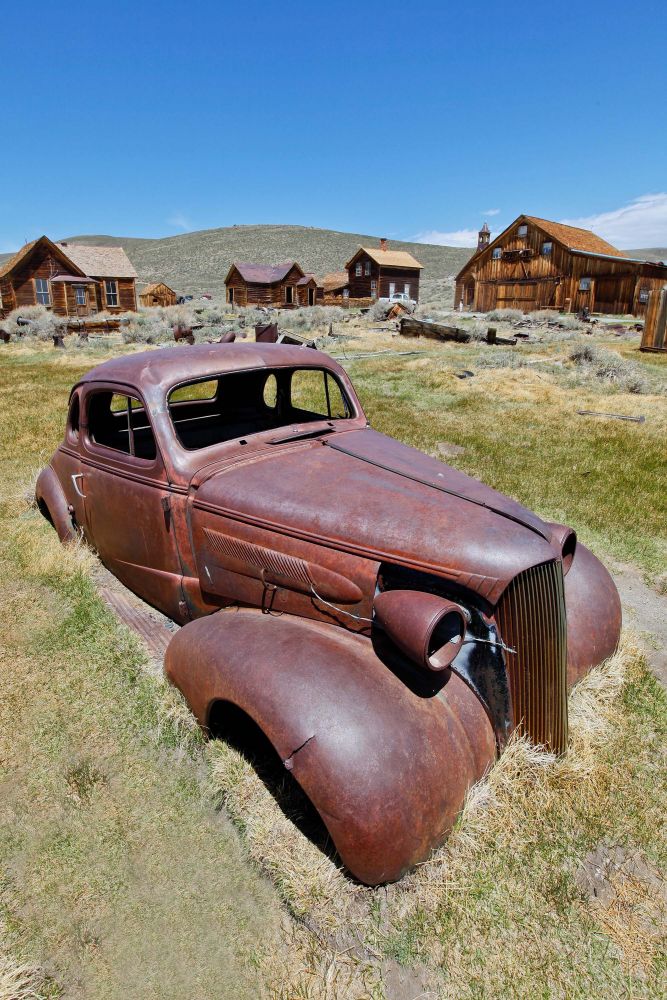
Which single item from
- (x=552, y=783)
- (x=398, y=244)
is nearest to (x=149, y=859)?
(x=552, y=783)

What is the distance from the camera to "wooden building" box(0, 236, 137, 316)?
3148 cm

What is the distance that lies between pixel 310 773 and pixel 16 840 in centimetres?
144

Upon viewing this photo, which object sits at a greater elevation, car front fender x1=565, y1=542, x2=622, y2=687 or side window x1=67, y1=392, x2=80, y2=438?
side window x1=67, y1=392, x2=80, y2=438

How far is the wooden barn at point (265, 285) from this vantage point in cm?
4278

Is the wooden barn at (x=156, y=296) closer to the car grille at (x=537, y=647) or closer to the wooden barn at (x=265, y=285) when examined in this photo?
the wooden barn at (x=265, y=285)

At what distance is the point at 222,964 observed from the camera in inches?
80.1

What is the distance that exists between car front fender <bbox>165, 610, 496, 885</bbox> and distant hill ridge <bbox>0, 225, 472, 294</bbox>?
212ft

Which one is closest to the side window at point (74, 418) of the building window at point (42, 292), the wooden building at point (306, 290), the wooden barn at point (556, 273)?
the wooden barn at point (556, 273)

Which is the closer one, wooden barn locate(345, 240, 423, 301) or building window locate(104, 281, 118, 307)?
building window locate(104, 281, 118, 307)

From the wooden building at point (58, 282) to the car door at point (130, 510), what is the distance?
105 ft

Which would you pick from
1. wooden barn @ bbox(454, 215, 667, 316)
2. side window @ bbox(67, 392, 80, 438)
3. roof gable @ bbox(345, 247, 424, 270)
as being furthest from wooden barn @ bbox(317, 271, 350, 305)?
side window @ bbox(67, 392, 80, 438)

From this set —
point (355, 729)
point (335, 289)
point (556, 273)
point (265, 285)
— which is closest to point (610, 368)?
point (355, 729)

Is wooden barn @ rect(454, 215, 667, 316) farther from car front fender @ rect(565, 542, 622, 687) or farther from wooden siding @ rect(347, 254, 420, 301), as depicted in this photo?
car front fender @ rect(565, 542, 622, 687)

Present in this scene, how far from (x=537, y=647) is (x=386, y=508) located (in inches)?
36.1
